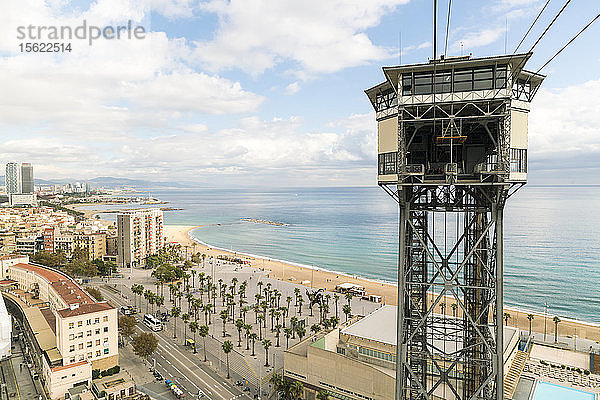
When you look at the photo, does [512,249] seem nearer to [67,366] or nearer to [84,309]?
[84,309]

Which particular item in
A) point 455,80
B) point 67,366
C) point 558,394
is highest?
point 455,80

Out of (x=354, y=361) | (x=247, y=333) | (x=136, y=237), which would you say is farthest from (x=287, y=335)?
(x=136, y=237)

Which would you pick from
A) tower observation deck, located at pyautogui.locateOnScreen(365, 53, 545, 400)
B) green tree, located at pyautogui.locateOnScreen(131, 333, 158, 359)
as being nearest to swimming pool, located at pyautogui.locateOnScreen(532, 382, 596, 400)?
tower observation deck, located at pyautogui.locateOnScreen(365, 53, 545, 400)

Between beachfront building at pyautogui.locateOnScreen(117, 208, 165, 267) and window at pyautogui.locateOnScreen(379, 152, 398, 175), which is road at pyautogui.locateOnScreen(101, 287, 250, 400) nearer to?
window at pyautogui.locateOnScreen(379, 152, 398, 175)

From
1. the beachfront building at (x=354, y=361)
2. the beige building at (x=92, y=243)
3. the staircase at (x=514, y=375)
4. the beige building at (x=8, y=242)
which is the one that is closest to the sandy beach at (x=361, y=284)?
the staircase at (x=514, y=375)

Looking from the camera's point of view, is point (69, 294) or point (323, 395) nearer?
point (323, 395)

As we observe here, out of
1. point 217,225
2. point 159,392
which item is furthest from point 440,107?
point 217,225
